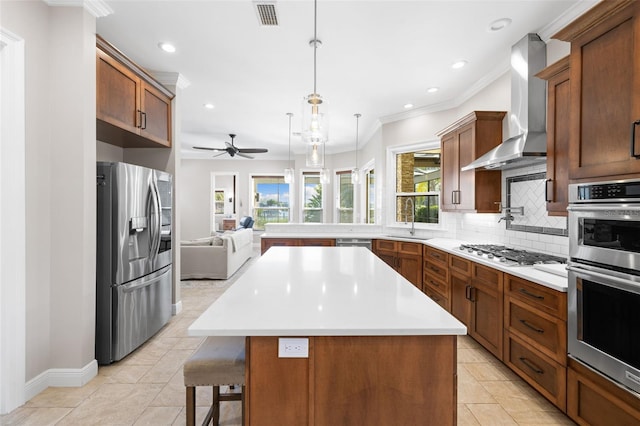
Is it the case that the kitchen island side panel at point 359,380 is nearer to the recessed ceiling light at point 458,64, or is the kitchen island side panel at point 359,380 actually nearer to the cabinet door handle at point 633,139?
the cabinet door handle at point 633,139

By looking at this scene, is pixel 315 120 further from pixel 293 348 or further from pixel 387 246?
pixel 387 246

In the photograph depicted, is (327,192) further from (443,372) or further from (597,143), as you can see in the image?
(443,372)

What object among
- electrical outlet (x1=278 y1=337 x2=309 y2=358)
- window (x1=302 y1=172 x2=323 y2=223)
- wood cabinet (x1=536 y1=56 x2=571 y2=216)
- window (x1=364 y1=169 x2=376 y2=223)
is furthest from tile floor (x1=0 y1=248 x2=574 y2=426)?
window (x1=302 y1=172 x2=323 y2=223)

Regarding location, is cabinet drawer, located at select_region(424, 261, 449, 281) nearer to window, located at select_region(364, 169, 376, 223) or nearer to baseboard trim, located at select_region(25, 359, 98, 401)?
window, located at select_region(364, 169, 376, 223)

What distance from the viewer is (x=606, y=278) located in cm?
158

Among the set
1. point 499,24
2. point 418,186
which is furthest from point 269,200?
point 499,24

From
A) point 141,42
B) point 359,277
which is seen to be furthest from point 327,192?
point 359,277

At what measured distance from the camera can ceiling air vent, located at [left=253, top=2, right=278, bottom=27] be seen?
2170mm

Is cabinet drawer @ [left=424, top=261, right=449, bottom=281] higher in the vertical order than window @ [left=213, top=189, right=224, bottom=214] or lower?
lower

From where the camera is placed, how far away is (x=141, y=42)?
2914 millimetres

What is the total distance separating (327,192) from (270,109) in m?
3.90

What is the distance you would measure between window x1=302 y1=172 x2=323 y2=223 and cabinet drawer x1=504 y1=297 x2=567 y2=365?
655 centimetres

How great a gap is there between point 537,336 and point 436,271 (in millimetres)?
1631

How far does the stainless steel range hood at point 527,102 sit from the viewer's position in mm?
2646
